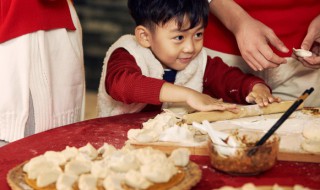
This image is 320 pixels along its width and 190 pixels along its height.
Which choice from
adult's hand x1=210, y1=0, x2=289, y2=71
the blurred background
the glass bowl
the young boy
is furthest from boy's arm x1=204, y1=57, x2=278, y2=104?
the blurred background

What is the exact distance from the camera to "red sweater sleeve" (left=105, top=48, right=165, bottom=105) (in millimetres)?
2201

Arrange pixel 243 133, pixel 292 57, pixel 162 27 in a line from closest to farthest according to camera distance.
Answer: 1. pixel 243 133
2. pixel 162 27
3. pixel 292 57

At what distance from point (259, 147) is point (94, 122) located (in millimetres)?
771

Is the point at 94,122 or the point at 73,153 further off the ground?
the point at 73,153

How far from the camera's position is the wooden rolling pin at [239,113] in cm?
203

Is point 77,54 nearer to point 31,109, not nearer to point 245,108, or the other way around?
point 31,109

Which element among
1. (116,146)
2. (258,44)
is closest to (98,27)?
(258,44)

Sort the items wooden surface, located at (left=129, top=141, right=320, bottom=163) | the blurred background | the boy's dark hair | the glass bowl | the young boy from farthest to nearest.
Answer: the blurred background, the boy's dark hair, the young boy, wooden surface, located at (left=129, top=141, right=320, bottom=163), the glass bowl

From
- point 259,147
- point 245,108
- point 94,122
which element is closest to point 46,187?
point 259,147

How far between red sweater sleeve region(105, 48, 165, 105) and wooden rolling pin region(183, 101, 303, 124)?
21cm

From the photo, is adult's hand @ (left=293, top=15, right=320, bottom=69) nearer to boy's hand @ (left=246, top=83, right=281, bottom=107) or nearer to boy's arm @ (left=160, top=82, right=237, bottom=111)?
boy's hand @ (left=246, top=83, right=281, bottom=107)

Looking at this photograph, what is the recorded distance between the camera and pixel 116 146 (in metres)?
1.84

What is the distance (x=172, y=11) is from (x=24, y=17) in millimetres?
557

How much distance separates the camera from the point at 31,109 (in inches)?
93.1
